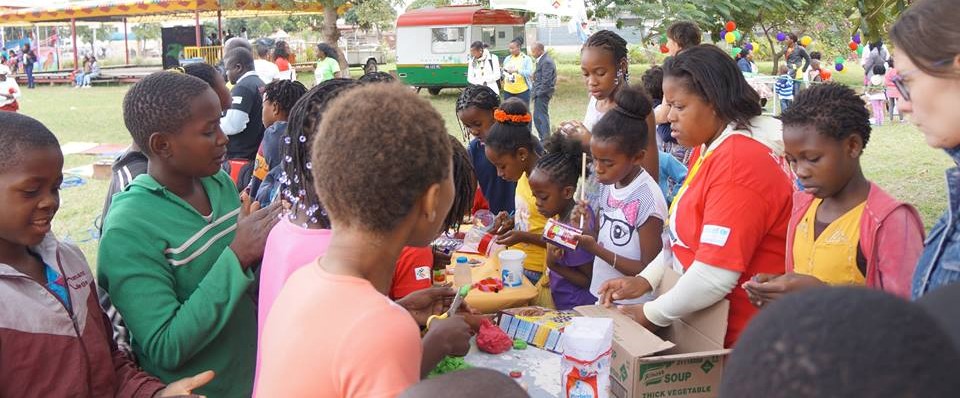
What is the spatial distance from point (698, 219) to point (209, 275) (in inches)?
57.9

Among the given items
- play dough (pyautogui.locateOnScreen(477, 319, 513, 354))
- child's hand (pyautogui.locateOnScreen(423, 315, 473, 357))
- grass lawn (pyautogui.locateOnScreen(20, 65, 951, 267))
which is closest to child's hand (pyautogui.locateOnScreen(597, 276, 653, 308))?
play dough (pyautogui.locateOnScreen(477, 319, 513, 354))

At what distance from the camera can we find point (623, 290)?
2709 millimetres

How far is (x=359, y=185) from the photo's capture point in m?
1.39

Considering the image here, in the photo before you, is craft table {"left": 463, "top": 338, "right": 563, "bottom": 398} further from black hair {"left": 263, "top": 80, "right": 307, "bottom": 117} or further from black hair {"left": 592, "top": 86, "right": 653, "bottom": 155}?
black hair {"left": 263, "top": 80, "right": 307, "bottom": 117}

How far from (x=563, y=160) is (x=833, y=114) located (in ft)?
5.04

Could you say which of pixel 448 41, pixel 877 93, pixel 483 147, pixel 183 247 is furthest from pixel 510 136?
pixel 448 41

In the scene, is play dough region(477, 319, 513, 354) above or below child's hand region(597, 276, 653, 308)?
below

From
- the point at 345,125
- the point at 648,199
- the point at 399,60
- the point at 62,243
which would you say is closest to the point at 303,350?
the point at 345,125

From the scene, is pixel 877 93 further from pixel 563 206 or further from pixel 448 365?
pixel 448 365

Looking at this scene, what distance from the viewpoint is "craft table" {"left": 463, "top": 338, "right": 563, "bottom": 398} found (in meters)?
2.54

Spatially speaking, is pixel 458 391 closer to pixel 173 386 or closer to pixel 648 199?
pixel 173 386

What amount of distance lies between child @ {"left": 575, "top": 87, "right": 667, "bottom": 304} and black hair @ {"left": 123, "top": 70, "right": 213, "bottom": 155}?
1566 millimetres

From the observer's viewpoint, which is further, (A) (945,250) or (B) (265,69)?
(B) (265,69)

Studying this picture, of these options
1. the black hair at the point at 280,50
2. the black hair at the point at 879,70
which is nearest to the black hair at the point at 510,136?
the black hair at the point at 280,50
